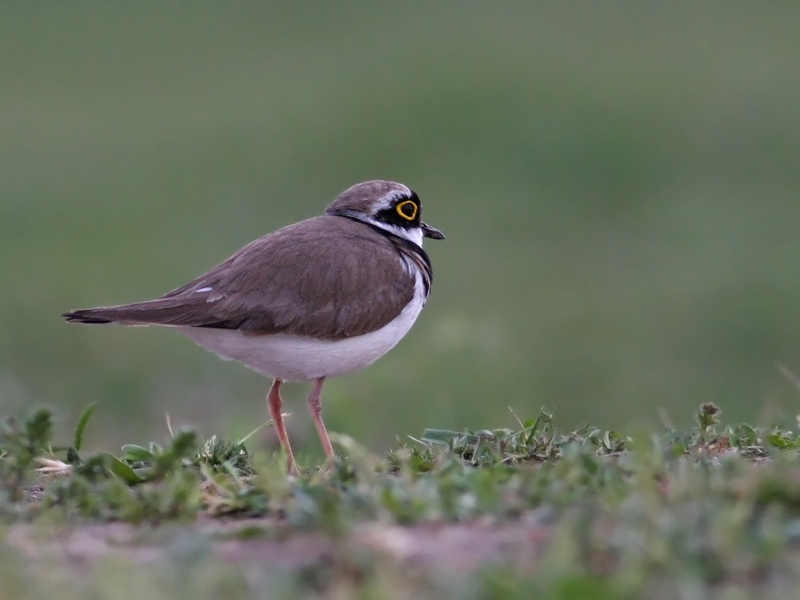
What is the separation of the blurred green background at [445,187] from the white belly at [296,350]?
1.38 m

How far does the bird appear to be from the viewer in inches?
235

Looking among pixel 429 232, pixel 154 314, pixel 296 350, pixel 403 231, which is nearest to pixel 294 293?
pixel 296 350

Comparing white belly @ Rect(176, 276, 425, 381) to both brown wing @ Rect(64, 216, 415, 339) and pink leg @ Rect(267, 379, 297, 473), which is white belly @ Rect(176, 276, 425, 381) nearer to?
brown wing @ Rect(64, 216, 415, 339)

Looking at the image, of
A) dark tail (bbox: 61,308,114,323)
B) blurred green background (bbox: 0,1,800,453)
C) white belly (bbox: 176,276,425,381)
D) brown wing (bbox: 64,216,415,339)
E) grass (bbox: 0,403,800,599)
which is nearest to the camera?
grass (bbox: 0,403,800,599)

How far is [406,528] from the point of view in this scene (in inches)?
153

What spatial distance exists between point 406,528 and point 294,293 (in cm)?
236

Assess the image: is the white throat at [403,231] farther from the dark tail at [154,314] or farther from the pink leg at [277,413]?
the dark tail at [154,314]

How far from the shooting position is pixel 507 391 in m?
10.1

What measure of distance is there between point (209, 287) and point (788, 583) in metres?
3.47

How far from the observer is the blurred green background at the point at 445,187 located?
Result: 36.9 feet

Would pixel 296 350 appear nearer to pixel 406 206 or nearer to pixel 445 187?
pixel 406 206

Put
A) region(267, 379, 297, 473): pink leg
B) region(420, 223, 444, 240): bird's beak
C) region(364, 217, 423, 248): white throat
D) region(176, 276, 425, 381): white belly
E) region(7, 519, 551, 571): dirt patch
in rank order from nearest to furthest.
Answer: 1. region(7, 519, 551, 571): dirt patch
2. region(176, 276, 425, 381): white belly
3. region(267, 379, 297, 473): pink leg
4. region(364, 217, 423, 248): white throat
5. region(420, 223, 444, 240): bird's beak

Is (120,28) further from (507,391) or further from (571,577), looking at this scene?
(571,577)

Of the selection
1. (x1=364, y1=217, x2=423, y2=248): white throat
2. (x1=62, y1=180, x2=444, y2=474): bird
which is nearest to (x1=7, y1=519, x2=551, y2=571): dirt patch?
(x1=62, y1=180, x2=444, y2=474): bird
